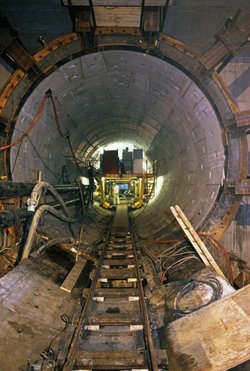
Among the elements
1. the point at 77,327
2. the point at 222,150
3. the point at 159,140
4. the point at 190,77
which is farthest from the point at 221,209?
the point at 159,140

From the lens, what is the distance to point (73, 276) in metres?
4.91

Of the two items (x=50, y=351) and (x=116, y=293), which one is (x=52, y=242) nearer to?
(x=116, y=293)

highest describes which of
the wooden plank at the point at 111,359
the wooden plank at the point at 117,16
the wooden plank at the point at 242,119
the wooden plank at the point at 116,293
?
the wooden plank at the point at 117,16

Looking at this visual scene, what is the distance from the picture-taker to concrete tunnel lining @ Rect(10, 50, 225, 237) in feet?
17.6

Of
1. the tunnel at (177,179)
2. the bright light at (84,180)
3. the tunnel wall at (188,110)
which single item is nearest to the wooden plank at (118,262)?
the tunnel at (177,179)

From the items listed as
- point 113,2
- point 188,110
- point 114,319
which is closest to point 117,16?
point 113,2

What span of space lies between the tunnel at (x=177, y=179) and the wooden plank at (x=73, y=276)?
2.0 inches

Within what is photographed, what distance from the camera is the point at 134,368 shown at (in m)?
2.61

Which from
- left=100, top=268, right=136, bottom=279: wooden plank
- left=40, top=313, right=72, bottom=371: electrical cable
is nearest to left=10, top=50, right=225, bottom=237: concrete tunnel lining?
left=100, top=268, right=136, bottom=279: wooden plank

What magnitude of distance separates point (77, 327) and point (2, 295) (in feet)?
3.94

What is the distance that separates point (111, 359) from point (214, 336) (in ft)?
3.95

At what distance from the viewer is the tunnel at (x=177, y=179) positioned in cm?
339

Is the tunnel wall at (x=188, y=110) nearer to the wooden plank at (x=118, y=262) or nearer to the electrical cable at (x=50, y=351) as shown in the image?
the wooden plank at (x=118, y=262)

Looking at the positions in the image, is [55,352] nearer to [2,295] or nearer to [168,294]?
[2,295]
